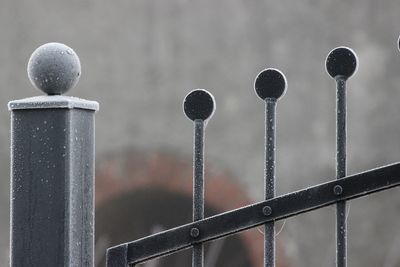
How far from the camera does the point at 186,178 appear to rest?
528 cm

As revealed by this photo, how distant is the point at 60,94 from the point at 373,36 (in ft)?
12.4

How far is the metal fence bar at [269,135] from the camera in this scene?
1.68 meters

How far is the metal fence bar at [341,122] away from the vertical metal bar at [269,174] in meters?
0.14

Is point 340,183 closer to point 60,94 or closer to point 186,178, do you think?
point 60,94

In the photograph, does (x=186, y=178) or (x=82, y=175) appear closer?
(x=82, y=175)

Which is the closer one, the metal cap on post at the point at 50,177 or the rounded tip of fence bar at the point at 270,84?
the rounded tip of fence bar at the point at 270,84

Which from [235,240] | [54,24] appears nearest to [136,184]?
[235,240]

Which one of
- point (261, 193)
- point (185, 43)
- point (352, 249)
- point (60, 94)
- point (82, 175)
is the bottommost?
point (352, 249)

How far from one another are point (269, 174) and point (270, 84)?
20 centimetres

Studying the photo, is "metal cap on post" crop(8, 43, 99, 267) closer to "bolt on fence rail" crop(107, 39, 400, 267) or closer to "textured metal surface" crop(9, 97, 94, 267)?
"textured metal surface" crop(9, 97, 94, 267)

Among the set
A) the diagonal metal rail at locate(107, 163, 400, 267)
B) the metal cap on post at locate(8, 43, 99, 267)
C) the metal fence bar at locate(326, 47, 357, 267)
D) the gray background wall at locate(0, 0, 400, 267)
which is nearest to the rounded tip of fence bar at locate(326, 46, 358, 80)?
the metal fence bar at locate(326, 47, 357, 267)

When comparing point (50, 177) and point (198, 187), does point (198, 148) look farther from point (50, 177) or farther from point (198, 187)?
point (50, 177)

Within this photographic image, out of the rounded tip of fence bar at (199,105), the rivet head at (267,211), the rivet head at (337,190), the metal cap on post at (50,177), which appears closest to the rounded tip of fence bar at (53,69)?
the metal cap on post at (50,177)

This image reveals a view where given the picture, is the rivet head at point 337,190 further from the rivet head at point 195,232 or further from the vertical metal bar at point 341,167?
the rivet head at point 195,232
